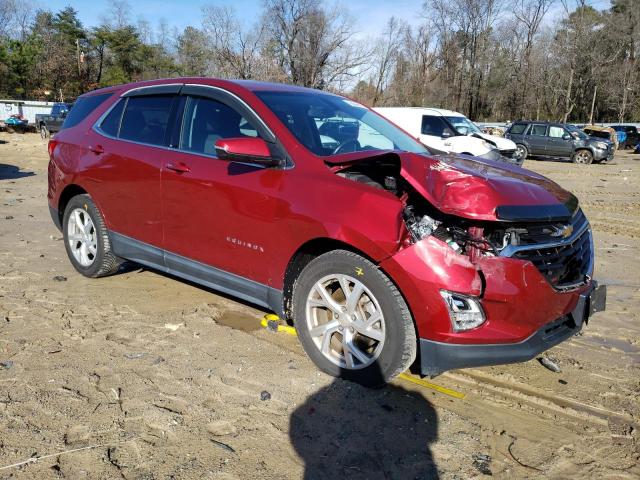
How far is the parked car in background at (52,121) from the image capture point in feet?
90.0

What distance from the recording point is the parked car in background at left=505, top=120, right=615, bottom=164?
71.6 ft

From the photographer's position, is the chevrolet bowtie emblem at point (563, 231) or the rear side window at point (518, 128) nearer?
the chevrolet bowtie emblem at point (563, 231)

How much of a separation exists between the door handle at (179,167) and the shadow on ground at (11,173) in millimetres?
10336

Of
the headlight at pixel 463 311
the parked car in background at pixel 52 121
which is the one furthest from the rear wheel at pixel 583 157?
the parked car in background at pixel 52 121

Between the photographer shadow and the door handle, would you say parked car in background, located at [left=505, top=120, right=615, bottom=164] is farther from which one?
the photographer shadow

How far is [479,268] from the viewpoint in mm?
2674

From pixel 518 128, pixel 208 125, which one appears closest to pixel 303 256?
pixel 208 125

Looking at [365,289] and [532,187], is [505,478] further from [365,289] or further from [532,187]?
[532,187]

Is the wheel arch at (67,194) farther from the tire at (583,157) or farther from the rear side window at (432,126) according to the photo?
the tire at (583,157)

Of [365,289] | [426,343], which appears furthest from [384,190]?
[426,343]

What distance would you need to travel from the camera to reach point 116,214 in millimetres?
4465

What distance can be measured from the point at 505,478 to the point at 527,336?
74 centimetres

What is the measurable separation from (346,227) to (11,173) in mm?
12993

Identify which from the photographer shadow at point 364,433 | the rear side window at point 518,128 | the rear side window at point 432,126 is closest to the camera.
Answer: the photographer shadow at point 364,433
